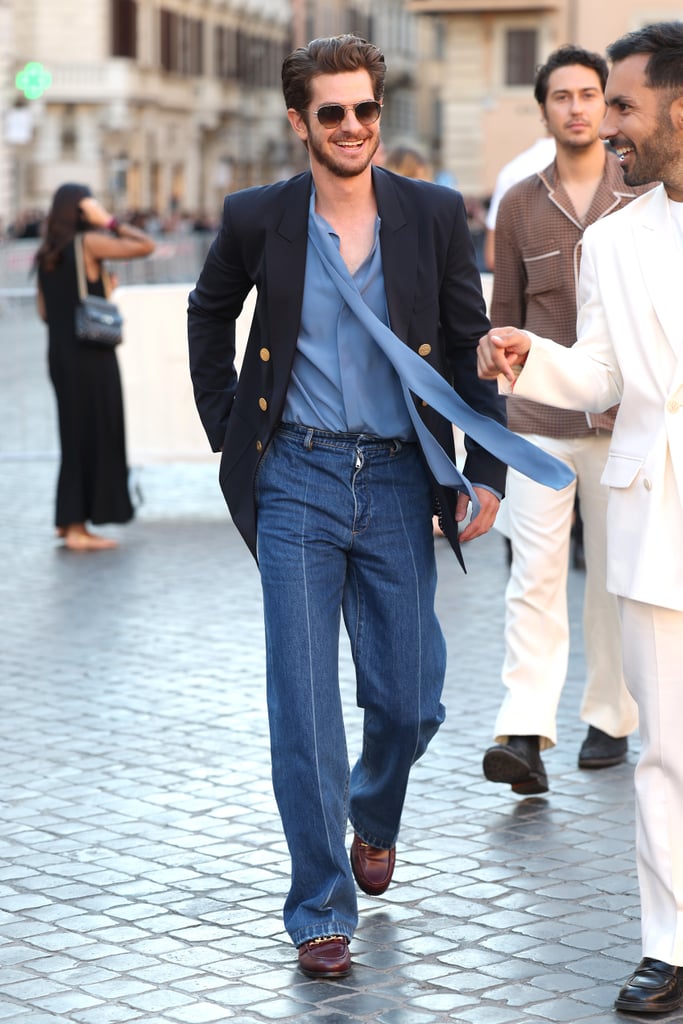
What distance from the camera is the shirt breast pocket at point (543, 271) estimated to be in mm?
6094

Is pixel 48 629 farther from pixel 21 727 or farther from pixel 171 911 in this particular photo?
pixel 171 911

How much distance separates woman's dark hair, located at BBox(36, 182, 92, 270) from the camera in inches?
412

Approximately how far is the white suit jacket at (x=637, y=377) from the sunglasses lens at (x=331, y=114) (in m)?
0.60

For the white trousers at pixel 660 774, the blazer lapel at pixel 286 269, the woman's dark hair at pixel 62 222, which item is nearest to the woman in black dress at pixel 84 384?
the woman's dark hair at pixel 62 222

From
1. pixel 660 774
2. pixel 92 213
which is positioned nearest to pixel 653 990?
pixel 660 774

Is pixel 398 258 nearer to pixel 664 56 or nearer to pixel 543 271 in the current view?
pixel 664 56

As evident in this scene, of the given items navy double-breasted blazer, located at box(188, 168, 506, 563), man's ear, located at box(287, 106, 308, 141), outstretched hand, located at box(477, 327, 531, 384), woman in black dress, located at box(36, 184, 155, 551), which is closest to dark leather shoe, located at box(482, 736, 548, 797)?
navy double-breasted blazer, located at box(188, 168, 506, 563)

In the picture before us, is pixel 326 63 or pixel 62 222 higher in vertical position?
pixel 326 63

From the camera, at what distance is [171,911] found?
496cm

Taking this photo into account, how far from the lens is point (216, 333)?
4777mm

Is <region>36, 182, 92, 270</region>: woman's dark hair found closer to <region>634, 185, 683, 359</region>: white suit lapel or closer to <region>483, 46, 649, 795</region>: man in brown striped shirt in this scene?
<region>483, 46, 649, 795</region>: man in brown striped shirt

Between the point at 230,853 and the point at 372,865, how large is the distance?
596 millimetres

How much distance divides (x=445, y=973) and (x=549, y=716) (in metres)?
1.62

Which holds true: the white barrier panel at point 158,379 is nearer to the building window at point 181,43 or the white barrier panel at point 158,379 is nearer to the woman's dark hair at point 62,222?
the woman's dark hair at point 62,222
